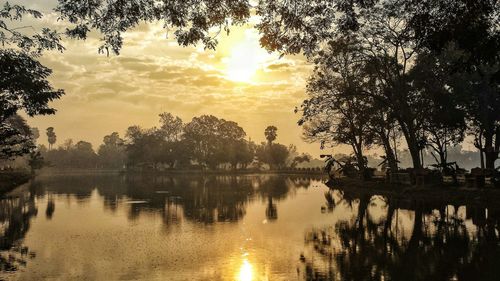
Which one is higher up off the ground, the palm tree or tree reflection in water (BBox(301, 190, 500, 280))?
the palm tree

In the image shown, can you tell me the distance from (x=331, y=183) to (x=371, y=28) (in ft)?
88.8

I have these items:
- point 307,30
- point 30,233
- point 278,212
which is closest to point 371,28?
point 278,212

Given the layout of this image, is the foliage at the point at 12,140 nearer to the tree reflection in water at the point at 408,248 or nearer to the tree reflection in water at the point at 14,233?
the tree reflection in water at the point at 14,233

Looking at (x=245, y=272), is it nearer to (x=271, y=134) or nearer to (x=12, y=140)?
(x=12, y=140)

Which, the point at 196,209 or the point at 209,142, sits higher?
the point at 209,142

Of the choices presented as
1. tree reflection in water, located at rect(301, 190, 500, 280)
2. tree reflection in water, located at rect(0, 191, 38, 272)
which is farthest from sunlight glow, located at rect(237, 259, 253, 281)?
tree reflection in water, located at rect(0, 191, 38, 272)

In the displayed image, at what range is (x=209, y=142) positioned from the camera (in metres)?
151

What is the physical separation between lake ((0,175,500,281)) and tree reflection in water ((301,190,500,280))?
3 cm

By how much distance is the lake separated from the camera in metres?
12.1

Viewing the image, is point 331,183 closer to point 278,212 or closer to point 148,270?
point 278,212

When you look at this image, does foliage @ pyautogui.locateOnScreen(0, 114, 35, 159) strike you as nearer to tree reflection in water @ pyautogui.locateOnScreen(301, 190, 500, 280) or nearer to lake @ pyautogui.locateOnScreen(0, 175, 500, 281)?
lake @ pyautogui.locateOnScreen(0, 175, 500, 281)

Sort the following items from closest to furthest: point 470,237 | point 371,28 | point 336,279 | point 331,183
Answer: point 336,279 < point 470,237 < point 371,28 < point 331,183

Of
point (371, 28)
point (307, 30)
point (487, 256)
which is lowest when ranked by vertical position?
point (487, 256)

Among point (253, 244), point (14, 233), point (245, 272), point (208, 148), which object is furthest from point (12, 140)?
point (208, 148)
